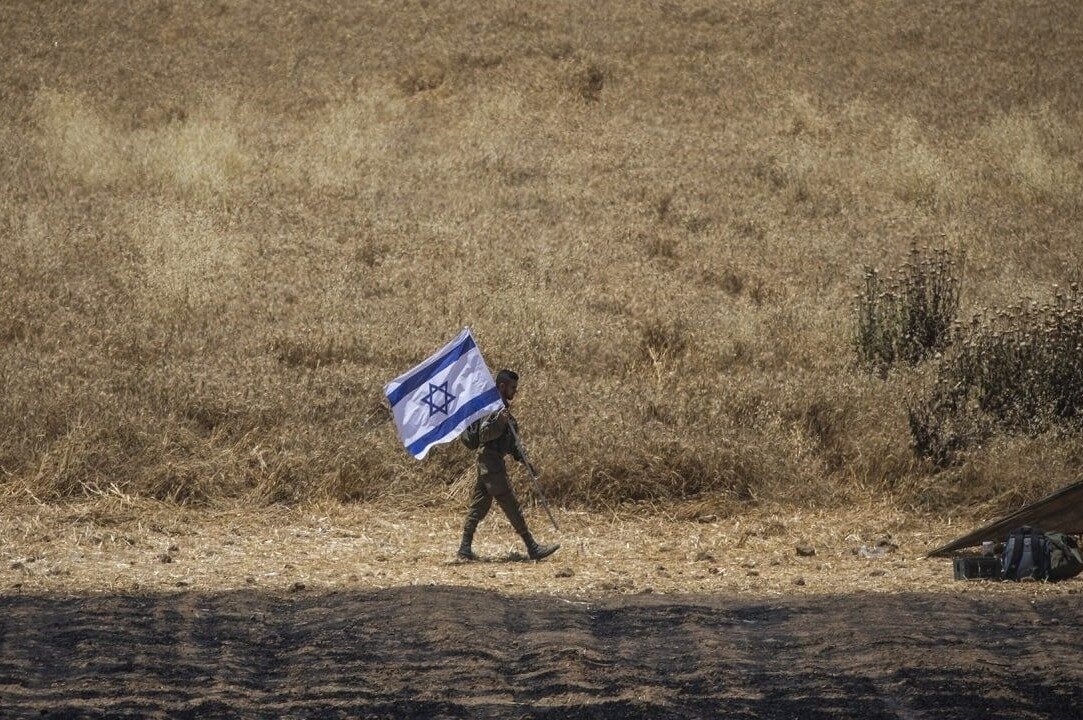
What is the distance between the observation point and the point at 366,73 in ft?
75.6

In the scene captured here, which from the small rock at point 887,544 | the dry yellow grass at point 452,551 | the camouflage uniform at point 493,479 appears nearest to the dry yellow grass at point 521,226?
the dry yellow grass at point 452,551

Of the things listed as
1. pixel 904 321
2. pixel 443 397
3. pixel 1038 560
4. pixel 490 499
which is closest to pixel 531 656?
pixel 490 499

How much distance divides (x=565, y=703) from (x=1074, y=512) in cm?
455

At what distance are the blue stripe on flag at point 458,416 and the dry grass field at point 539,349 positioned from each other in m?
0.80

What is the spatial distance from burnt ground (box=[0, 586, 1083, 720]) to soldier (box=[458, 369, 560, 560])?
4.07ft

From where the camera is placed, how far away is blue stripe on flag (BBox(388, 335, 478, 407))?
9000 mm

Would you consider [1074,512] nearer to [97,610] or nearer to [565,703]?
[565,703]

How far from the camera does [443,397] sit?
8922 millimetres

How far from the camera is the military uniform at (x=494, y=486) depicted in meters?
8.81

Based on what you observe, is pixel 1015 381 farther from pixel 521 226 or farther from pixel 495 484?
pixel 521 226

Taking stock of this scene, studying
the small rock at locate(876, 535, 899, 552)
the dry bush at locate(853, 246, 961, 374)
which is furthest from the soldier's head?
the dry bush at locate(853, 246, 961, 374)

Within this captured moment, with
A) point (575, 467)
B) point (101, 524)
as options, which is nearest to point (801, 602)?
point (575, 467)

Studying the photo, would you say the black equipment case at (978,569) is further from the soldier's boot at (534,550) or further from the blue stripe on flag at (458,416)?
the blue stripe on flag at (458,416)

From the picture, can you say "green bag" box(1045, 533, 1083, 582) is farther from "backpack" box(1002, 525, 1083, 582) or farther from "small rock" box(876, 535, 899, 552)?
"small rock" box(876, 535, 899, 552)
